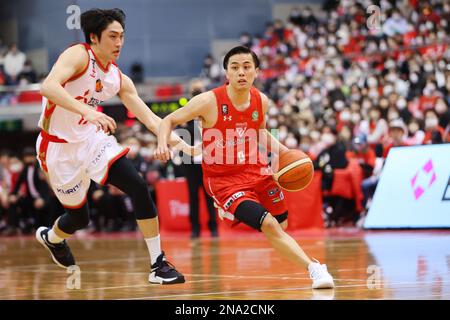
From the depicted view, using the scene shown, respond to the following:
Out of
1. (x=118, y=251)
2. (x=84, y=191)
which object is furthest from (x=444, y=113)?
(x=84, y=191)

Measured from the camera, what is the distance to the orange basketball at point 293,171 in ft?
24.6

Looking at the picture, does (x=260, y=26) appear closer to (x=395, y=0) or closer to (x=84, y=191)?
(x=395, y=0)

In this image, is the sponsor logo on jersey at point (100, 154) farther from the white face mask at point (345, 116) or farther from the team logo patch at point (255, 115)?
the white face mask at point (345, 116)

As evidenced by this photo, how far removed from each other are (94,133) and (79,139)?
5.3 inches

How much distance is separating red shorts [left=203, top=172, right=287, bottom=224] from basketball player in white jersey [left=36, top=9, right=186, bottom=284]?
1.67 ft

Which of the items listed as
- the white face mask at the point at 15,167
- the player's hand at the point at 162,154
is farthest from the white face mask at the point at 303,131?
the player's hand at the point at 162,154

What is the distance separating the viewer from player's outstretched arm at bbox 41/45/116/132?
23.0 feet

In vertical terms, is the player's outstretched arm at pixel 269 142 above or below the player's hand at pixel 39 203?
above

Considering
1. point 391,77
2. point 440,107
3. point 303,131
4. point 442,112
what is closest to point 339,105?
point 391,77

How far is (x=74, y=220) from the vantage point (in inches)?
334

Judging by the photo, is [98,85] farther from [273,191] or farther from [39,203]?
[39,203]

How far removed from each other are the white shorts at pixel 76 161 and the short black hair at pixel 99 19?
881 mm

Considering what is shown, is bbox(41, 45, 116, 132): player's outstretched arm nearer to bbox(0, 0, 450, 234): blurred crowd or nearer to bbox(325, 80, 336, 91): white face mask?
bbox(0, 0, 450, 234): blurred crowd

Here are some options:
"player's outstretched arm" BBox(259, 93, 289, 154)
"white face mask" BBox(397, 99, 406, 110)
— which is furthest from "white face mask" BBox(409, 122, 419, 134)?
"player's outstretched arm" BBox(259, 93, 289, 154)
